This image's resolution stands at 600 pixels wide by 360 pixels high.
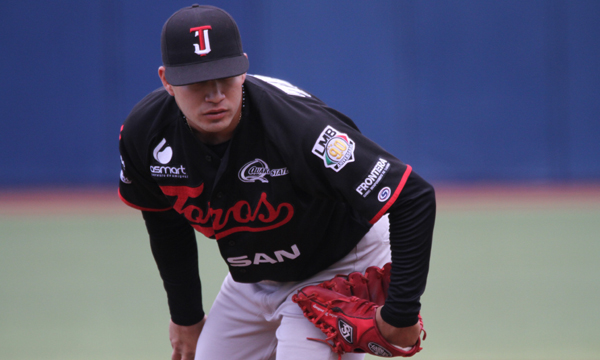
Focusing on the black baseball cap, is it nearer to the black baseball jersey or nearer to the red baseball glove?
the black baseball jersey

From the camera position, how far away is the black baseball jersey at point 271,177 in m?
2.12

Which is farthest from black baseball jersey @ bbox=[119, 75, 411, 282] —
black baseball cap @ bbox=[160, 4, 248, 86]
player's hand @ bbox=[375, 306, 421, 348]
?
player's hand @ bbox=[375, 306, 421, 348]

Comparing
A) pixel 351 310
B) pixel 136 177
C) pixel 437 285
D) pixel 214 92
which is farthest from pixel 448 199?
pixel 214 92

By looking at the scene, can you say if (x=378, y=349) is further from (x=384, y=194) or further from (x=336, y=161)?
(x=336, y=161)

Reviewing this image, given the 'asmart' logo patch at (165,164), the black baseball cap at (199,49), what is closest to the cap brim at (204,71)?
the black baseball cap at (199,49)

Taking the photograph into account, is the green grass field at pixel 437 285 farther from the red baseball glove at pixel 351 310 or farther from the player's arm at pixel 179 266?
the red baseball glove at pixel 351 310

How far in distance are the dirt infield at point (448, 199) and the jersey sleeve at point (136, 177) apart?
5.69m

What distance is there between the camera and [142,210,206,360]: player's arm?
2.76m

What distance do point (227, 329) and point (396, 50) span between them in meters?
7.84

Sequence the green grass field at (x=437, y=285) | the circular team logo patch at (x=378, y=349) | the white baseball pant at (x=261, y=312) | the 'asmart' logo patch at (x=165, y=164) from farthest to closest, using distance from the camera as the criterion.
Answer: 1. the green grass field at (x=437, y=285)
2. the white baseball pant at (x=261, y=312)
3. the 'asmart' logo patch at (x=165, y=164)
4. the circular team logo patch at (x=378, y=349)

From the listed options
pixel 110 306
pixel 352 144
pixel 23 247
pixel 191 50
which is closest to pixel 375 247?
pixel 352 144

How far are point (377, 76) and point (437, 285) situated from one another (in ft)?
17.7

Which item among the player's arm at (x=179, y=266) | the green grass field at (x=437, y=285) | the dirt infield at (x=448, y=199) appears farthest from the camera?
the dirt infield at (x=448, y=199)

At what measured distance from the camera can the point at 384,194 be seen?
2084 mm
